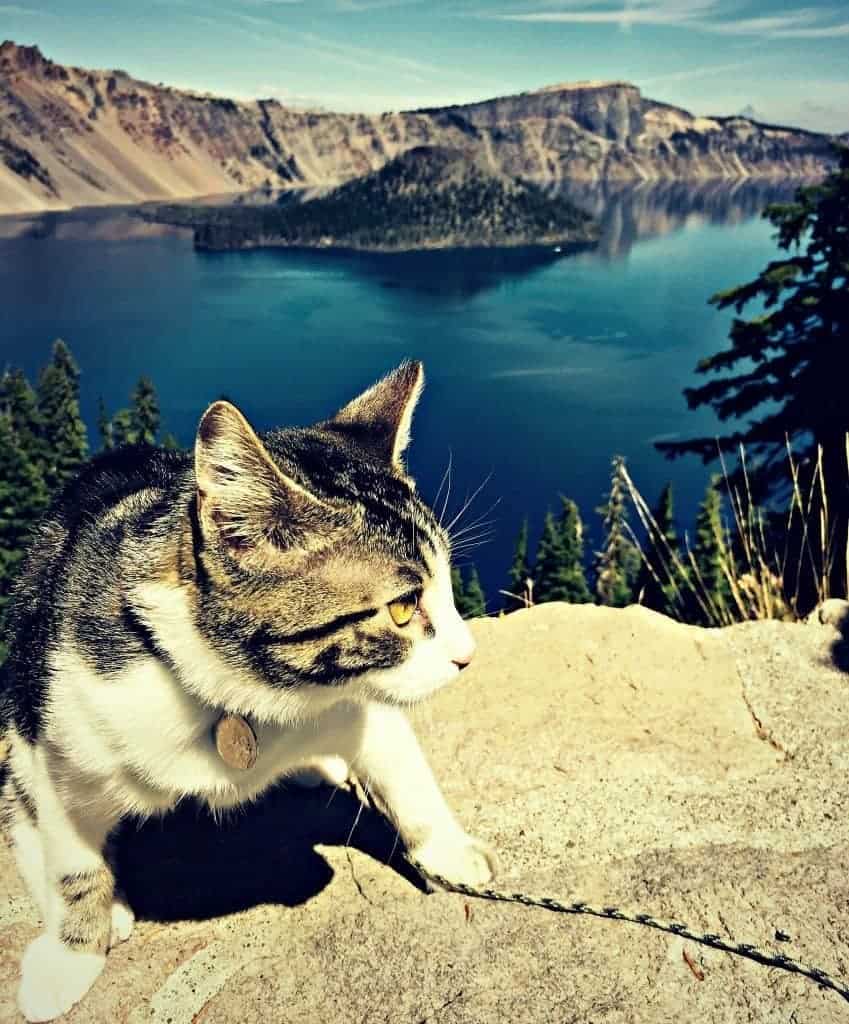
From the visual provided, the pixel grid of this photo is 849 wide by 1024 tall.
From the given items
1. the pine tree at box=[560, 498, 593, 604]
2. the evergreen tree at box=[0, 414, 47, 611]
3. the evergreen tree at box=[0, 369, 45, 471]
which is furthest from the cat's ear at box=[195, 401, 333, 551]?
the evergreen tree at box=[0, 369, 45, 471]

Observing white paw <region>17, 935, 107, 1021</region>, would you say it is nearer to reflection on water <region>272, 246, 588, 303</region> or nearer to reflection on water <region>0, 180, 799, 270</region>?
reflection on water <region>272, 246, 588, 303</region>

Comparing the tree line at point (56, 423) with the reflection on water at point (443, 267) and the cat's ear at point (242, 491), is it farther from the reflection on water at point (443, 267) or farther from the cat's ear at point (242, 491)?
the reflection on water at point (443, 267)

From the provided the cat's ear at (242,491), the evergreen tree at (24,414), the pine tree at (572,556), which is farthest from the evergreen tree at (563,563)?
the cat's ear at (242,491)

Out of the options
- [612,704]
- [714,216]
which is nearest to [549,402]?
[612,704]

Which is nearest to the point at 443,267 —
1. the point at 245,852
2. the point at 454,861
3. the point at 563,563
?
the point at 563,563

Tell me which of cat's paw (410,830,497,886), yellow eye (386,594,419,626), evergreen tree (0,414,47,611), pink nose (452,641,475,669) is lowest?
evergreen tree (0,414,47,611)

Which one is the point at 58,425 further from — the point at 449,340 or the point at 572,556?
Answer: the point at 449,340
